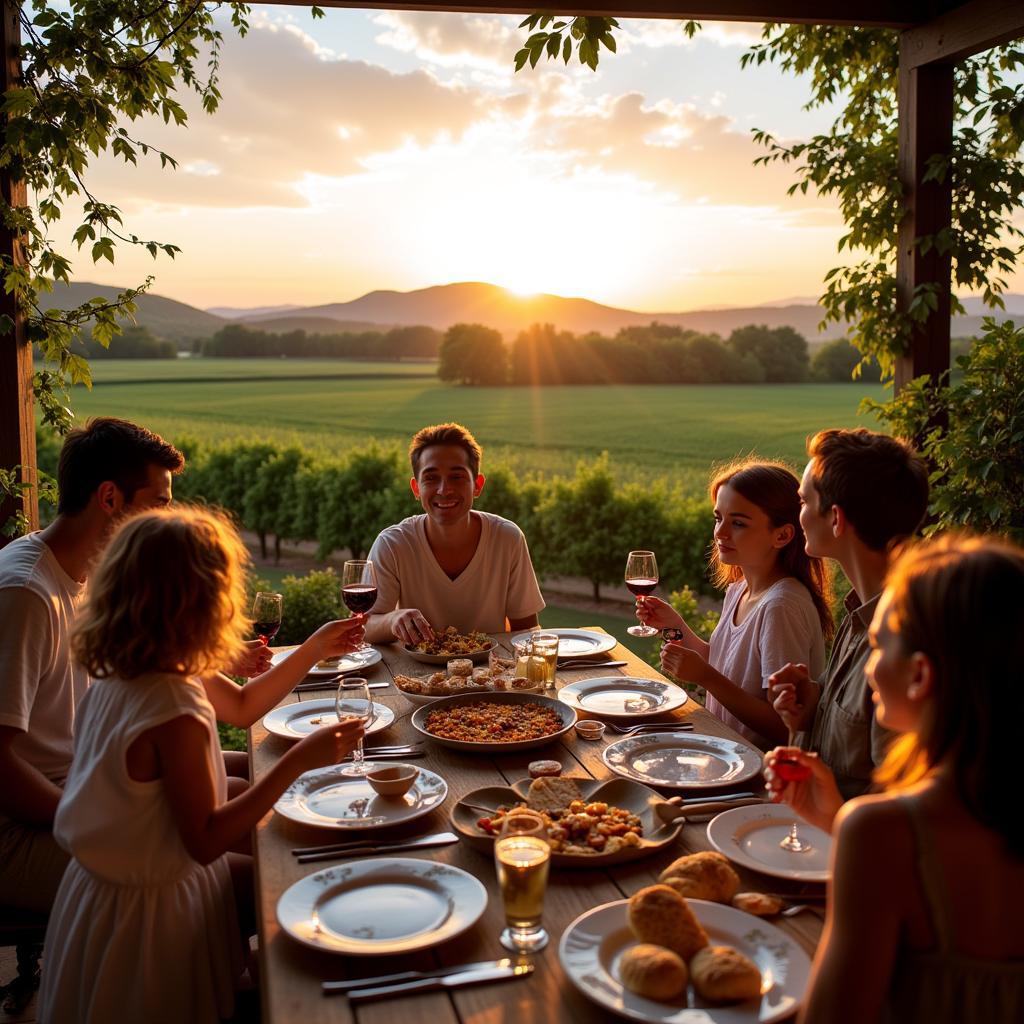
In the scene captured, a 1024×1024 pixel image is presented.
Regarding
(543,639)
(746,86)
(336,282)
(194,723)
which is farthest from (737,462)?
(336,282)

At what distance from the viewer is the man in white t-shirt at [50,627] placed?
2100mm

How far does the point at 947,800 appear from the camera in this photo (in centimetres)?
108

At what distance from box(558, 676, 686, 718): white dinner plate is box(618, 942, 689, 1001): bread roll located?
113 centimetres

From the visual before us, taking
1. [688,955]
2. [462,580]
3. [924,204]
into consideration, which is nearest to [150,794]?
[688,955]

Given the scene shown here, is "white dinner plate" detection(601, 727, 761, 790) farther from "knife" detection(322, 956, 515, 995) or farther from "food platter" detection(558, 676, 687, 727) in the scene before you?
"knife" detection(322, 956, 515, 995)

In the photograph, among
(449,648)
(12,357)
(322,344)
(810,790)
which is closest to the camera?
(810,790)

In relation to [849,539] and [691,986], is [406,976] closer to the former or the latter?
[691,986]

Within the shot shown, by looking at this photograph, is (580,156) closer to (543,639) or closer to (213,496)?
(213,496)

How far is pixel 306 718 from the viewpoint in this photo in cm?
242

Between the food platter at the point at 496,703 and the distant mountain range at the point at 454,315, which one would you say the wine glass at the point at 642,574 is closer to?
the food platter at the point at 496,703

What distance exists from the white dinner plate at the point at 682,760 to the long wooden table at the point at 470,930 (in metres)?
0.05

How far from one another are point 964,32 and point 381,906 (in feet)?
12.9

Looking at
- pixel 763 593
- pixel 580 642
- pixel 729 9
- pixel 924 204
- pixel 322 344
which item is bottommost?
pixel 580 642

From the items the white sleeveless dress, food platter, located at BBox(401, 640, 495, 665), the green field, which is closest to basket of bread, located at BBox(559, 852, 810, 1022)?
the white sleeveless dress
